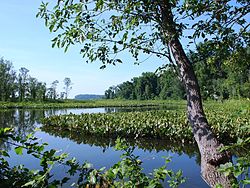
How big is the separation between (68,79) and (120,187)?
79456 mm

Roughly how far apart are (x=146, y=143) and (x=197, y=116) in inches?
339

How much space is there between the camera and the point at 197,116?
2625 millimetres

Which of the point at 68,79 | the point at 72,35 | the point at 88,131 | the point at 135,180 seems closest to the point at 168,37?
the point at 72,35

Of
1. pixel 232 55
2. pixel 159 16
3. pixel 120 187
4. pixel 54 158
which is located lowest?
pixel 120 187

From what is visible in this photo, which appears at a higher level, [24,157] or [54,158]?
[54,158]

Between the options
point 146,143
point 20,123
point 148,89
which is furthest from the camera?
point 148,89

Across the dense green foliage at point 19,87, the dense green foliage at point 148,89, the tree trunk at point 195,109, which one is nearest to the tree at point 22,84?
the dense green foliage at point 19,87

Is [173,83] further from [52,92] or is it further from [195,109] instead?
[195,109]

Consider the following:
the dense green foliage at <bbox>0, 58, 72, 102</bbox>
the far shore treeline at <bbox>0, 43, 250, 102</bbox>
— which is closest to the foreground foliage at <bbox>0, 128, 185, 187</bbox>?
the far shore treeline at <bbox>0, 43, 250, 102</bbox>

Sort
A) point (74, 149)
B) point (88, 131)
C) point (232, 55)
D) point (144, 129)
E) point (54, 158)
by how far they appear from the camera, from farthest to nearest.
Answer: point (88, 131) → point (144, 129) → point (74, 149) → point (232, 55) → point (54, 158)

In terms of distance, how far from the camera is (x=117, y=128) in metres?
12.5

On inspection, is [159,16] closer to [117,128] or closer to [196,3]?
[196,3]

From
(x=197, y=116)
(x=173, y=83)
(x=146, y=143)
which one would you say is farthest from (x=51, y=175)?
(x=173, y=83)

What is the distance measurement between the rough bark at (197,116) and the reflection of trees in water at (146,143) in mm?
6046
